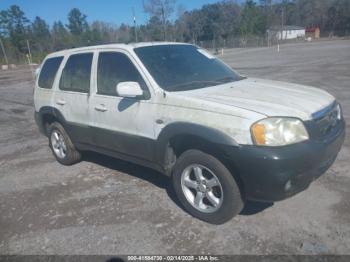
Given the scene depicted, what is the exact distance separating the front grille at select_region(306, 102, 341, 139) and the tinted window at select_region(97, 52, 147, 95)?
1900 mm

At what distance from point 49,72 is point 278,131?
4090mm

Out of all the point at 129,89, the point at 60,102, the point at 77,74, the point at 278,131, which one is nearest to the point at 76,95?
the point at 77,74

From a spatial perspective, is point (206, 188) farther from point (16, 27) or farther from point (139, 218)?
point (16, 27)

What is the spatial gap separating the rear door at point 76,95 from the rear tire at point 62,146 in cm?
21

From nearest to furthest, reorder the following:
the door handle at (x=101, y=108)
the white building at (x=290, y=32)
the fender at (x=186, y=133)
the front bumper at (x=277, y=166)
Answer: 1. the front bumper at (x=277, y=166)
2. the fender at (x=186, y=133)
3. the door handle at (x=101, y=108)
4. the white building at (x=290, y=32)

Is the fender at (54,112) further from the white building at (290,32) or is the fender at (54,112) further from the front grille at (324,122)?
the white building at (290,32)

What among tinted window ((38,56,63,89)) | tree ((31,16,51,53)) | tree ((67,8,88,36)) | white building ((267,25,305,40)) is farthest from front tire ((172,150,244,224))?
tree ((67,8,88,36))

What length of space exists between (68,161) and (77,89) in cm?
141

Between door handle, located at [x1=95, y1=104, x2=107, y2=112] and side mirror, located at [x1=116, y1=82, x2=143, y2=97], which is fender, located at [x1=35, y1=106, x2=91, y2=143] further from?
side mirror, located at [x1=116, y1=82, x2=143, y2=97]

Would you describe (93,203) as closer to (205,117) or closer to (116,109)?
(116,109)

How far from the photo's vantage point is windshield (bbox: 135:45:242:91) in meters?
3.87

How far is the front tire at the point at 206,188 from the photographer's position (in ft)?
10.7

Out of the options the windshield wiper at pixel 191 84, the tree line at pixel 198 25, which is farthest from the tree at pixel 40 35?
the windshield wiper at pixel 191 84

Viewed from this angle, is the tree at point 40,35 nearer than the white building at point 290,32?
Yes
